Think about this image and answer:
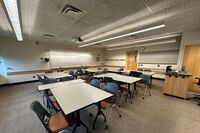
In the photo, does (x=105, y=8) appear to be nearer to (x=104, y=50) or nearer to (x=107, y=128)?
(x=107, y=128)

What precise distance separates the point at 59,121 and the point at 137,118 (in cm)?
191

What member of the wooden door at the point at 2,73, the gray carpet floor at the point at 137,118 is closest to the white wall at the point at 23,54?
the wooden door at the point at 2,73

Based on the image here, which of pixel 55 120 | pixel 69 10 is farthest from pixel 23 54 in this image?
pixel 55 120

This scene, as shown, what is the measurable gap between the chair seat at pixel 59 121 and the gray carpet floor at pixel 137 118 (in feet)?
1.76

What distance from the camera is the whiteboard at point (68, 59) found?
22.5ft

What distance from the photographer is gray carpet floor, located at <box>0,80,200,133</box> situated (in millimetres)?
1950

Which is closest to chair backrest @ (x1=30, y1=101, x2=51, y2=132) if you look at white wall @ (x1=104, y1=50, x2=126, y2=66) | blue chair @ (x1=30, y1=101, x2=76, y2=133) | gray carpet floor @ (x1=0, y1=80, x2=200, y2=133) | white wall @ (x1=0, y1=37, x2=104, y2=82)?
blue chair @ (x1=30, y1=101, x2=76, y2=133)

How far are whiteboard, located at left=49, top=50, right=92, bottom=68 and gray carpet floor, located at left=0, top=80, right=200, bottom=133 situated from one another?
4.13 meters

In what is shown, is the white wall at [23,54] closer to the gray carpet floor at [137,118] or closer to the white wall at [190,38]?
the gray carpet floor at [137,118]

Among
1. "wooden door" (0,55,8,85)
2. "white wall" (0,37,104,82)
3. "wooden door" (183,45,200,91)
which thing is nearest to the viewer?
"wooden door" (183,45,200,91)

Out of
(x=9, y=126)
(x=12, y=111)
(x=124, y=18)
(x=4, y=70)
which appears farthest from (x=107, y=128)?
(x=4, y=70)

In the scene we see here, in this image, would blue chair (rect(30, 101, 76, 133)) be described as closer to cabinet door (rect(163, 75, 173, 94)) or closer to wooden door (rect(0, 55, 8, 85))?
cabinet door (rect(163, 75, 173, 94))

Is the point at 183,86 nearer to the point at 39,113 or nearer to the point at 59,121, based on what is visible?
the point at 59,121

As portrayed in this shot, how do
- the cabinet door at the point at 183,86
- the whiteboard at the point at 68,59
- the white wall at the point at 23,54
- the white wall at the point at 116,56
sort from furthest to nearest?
1. the white wall at the point at 116,56
2. the whiteboard at the point at 68,59
3. the white wall at the point at 23,54
4. the cabinet door at the point at 183,86
